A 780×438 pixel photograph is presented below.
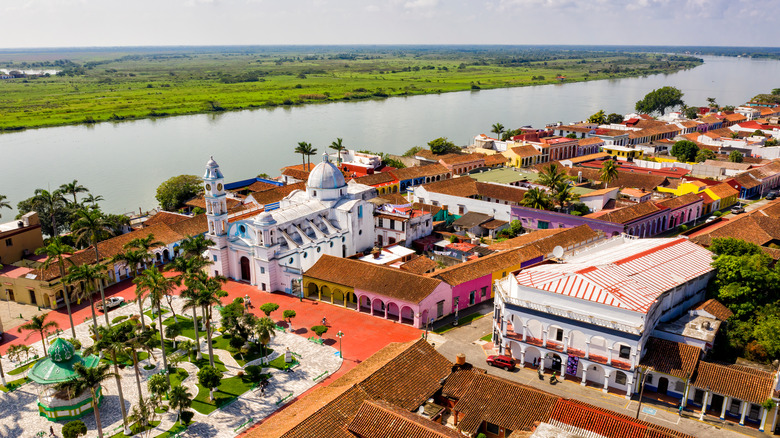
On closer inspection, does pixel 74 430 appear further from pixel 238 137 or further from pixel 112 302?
pixel 238 137

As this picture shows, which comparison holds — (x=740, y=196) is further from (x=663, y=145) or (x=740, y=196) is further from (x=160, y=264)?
(x=160, y=264)

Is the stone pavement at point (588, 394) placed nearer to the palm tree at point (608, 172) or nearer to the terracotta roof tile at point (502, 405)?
the terracotta roof tile at point (502, 405)

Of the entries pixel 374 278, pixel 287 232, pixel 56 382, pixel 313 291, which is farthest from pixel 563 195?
pixel 56 382

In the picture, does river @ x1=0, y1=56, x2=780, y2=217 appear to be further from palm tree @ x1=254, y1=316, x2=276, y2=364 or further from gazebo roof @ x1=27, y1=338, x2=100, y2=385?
palm tree @ x1=254, y1=316, x2=276, y2=364

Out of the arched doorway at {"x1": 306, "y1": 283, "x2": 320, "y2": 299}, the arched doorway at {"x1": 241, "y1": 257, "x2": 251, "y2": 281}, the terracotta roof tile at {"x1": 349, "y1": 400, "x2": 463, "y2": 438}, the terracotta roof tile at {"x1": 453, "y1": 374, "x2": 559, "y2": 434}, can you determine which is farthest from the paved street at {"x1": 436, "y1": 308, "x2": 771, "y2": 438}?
the arched doorway at {"x1": 241, "y1": 257, "x2": 251, "y2": 281}

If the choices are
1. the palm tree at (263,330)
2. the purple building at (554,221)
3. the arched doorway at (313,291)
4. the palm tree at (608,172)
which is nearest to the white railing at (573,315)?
the palm tree at (263,330)

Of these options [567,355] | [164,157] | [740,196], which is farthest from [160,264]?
[740,196]
